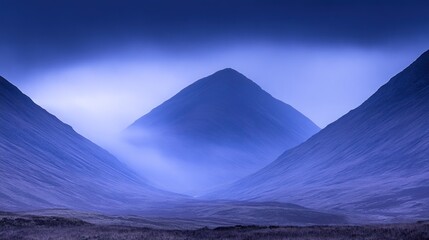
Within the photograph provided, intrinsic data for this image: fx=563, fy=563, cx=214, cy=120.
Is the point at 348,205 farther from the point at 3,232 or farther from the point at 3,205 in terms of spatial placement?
the point at 3,232

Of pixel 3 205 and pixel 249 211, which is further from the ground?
pixel 249 211

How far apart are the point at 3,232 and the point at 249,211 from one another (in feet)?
310

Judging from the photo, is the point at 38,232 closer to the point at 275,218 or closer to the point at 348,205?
the point at 275,218

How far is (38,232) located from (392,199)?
143829 millimetres

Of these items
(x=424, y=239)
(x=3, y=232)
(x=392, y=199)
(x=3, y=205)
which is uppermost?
(x=392, y=199)

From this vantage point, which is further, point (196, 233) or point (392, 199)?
point (392, 199)

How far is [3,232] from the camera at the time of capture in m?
47.9

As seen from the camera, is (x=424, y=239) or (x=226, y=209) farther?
(x=226, y=209)

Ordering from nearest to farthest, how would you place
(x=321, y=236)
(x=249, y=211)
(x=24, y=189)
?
(x=321, y=236), (x=249, y=211), (x=24, y=189)

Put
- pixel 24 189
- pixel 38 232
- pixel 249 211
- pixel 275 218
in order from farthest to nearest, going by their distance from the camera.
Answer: pixel 24 189 → pixel 249 211 → pixel 275 218 → pixel 38 232

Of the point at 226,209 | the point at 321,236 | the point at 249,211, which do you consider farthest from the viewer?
the point at 226,209

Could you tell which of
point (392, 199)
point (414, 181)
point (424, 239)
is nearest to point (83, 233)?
point (424, 239)

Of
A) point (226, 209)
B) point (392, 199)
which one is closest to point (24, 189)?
point (226, 209)

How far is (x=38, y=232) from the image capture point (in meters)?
47.4
